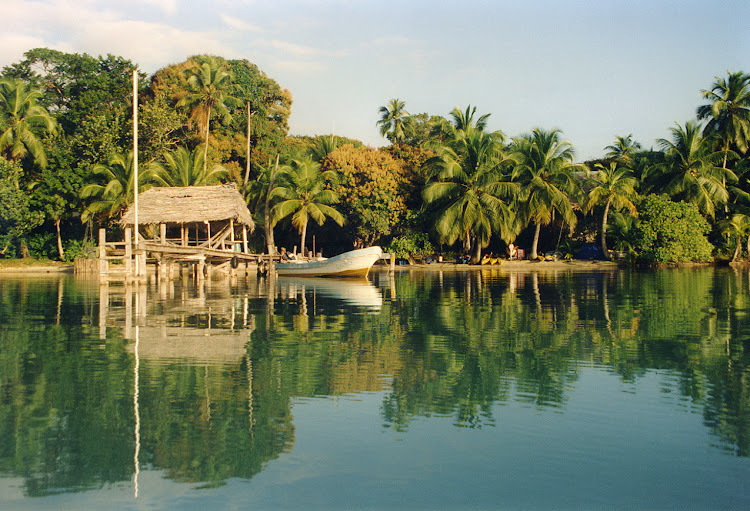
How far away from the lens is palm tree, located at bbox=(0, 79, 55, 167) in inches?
1393

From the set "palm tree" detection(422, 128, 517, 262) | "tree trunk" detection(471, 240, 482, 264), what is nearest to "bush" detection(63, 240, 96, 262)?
"palm tree" detection(422, 128, 517, 262)

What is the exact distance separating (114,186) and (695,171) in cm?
2982

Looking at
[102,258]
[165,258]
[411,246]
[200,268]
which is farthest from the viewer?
[411,246]

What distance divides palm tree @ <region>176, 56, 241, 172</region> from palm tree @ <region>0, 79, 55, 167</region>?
7374 mm

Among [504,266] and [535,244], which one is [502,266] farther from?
[535,244]

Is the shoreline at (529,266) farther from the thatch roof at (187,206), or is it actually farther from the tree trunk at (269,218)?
the thatch roof at (187,206)

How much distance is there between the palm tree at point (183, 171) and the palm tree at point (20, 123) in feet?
22.5

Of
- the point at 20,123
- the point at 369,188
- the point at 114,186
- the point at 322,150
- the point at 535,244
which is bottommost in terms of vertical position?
the point at 535,244

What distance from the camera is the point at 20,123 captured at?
35594 millimetres

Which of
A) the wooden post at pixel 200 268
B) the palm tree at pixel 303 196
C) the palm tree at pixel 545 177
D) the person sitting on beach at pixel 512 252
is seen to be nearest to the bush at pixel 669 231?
the palm tree at pixel 545 177

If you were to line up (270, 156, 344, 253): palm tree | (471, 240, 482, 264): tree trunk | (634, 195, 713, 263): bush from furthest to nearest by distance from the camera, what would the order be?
(471, 240, 482, 264): tree trunk, (270, 156, 344, 253): palm tree, (634, 195, 713, 263): bush

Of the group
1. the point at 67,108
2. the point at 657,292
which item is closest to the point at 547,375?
the point at 657,292

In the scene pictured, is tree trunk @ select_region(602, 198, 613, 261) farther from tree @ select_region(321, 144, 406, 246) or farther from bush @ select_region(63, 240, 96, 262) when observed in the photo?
bush @ select_region(63, 240, 96, 262)

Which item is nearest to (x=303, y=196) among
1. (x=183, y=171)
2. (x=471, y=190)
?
(x=183, y=171)
